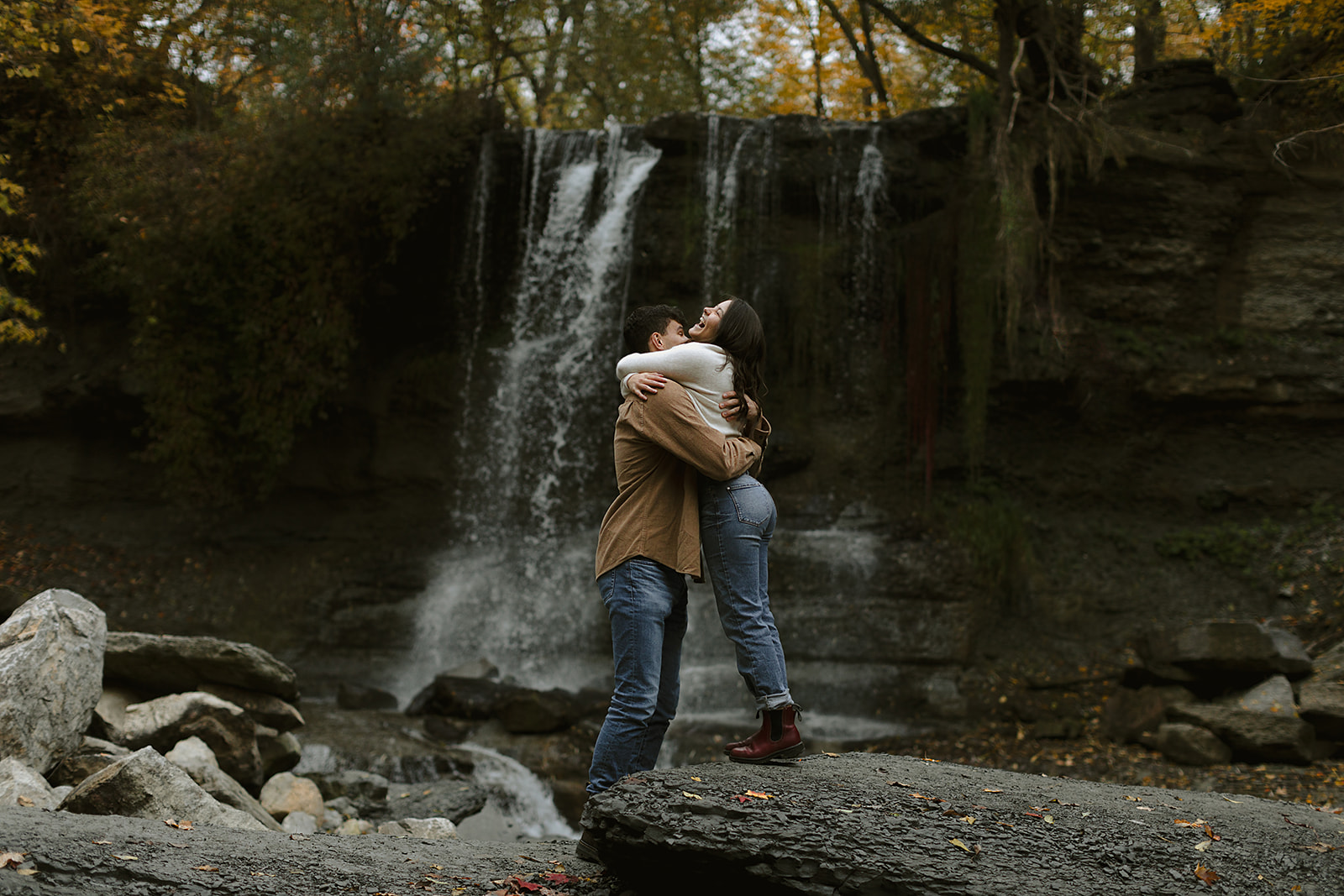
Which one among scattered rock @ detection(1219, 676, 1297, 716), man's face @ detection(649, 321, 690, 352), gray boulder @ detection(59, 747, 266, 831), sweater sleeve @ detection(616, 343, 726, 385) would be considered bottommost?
scattered rock @ detection(1219, 676, 1297, 716)

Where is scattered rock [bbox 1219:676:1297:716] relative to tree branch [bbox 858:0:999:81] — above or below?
below

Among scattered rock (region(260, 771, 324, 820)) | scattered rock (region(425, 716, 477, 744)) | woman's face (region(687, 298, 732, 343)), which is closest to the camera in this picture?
woman's face (region(687, 298, 732, 343))

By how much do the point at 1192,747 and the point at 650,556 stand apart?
6.13 m

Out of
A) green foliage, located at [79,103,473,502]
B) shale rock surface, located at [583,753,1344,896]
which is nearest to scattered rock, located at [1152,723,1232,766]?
shale rock surface, located at [583,753,1344,896]

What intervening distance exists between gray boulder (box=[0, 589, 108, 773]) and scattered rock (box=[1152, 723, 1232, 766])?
298 inches

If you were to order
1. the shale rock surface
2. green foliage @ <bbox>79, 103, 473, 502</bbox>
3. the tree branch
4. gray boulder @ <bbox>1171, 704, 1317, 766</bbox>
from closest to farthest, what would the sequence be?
1. the shale rock surface
2. gray boulder @ <bbox>1171, 704, 1317, 766</bbox>
3. the tree branch
4. green foliage @ <bbox>79, 103, 473, 502</bbox>

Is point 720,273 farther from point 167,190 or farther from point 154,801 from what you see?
point 154,801

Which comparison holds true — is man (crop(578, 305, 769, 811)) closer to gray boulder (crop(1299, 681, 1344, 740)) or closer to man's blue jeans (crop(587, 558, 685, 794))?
man's blue jeans (crop(587, 558, 685, 794))

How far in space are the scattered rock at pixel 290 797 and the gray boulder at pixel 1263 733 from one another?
6.61 meters

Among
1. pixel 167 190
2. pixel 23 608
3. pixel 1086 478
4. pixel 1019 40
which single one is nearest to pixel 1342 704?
pixel 1086 478

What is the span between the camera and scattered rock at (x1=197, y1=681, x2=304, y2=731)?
6.93m

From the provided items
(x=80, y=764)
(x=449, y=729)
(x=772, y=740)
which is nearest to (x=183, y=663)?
(x=80, y=764)

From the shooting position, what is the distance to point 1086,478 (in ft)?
39.2

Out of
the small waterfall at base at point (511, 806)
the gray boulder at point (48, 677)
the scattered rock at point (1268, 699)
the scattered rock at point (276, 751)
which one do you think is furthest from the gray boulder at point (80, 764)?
the scattered rock at point (1268, 699)
